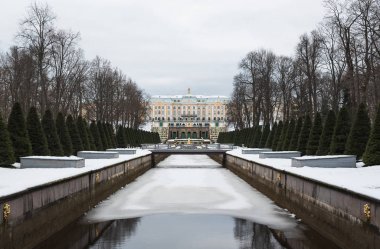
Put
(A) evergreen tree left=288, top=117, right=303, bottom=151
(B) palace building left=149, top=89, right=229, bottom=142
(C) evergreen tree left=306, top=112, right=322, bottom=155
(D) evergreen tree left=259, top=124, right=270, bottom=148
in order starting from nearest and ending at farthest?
(C) evergreen tree left=306, top=112, right=322, bottom=155 → (A) evergreen tree left=288, top=117, right=303, bottom=151 → (D) evergreen tree left=259, top=124, right=270, bottom=148 → (B) palace building left=149, top=89, right=229, bottom=142

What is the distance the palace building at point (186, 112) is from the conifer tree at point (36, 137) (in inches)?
5138

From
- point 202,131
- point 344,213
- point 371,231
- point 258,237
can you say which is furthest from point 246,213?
point 202,131

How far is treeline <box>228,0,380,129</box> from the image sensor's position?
A: 33.1 m

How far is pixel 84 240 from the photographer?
13781 mm

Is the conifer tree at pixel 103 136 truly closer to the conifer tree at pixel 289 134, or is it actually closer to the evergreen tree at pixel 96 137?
the evergreen tree at pixel 96 137

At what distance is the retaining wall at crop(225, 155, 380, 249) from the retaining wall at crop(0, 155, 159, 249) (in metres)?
7.38

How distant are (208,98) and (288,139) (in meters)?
137

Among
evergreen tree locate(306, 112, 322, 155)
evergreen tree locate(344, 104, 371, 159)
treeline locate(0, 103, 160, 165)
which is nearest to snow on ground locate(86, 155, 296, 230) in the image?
treeline locate(0, 103, 160, 165)

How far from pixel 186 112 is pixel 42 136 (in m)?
146

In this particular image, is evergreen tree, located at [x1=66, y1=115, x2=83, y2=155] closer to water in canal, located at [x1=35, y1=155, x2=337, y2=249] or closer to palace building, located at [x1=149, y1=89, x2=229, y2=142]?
water in canal, located at [x1=35, y1=155, x2=337, y2=249]

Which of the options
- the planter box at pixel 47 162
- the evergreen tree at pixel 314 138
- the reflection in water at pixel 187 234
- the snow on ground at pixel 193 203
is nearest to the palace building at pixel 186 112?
the evergreen tree at pixel 314 138

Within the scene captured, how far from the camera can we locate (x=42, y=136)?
2761 cm

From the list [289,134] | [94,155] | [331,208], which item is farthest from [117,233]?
[289,134]

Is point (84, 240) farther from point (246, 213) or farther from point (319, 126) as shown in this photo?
point (319, 126)
